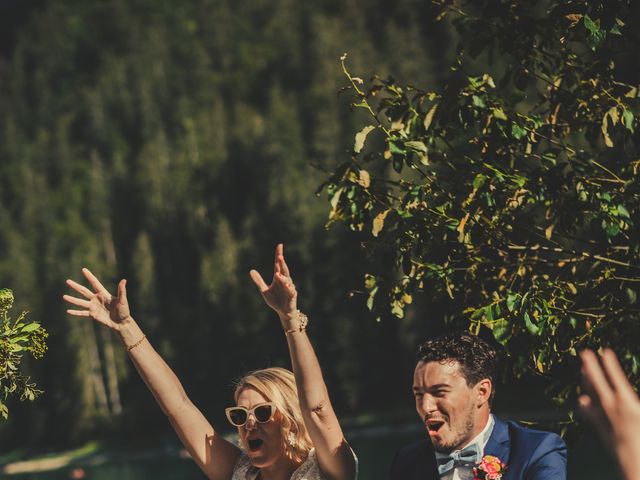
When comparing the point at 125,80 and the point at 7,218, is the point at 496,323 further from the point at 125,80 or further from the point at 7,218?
the point at 125,80

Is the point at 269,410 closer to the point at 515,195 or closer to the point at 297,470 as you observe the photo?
the point at 297,470

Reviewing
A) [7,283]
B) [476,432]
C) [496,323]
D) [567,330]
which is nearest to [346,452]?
[476,432]

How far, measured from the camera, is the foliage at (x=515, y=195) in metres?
5.73

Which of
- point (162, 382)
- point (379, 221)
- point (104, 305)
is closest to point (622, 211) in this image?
point (379, 221)

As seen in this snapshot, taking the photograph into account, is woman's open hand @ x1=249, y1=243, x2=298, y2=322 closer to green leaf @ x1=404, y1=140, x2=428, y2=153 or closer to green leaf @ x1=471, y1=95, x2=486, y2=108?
green leaf @ x1=404, y1=140, x2=428, y2=153

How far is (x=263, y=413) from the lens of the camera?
16.7 feet

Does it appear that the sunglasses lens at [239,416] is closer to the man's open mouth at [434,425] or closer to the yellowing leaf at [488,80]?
the man's open mouth at [434,425]

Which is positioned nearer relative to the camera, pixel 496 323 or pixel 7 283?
pixel 496 323

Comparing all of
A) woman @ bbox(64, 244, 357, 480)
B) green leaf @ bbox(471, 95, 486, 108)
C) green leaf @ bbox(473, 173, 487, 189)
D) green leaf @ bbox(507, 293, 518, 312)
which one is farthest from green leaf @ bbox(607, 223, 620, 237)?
woman @ bbox(64, 244, 357, 480)

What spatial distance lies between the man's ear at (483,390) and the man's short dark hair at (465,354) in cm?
2

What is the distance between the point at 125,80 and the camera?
126438 millimetres

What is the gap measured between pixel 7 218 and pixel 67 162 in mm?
17546

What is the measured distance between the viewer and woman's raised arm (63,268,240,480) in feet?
17.7

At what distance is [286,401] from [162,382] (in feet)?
2.35
